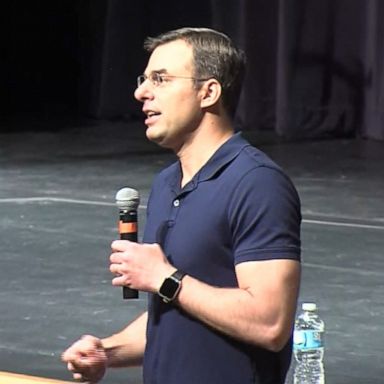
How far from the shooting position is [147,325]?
1901 mm

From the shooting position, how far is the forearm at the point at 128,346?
77.3 inches

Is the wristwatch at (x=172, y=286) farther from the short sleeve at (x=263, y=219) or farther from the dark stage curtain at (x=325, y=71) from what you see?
the dark stage curtain at (x=325, y=71)

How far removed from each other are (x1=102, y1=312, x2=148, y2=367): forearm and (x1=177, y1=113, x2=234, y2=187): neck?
27cm

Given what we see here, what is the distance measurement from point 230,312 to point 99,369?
29 cm

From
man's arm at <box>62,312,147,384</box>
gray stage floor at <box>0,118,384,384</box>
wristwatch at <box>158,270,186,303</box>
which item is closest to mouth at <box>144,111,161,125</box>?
wristwatch at <box>158,270,186,303</box>

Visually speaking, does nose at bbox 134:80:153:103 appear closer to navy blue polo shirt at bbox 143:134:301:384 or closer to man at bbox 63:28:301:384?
man at bbox 63:28:301:384

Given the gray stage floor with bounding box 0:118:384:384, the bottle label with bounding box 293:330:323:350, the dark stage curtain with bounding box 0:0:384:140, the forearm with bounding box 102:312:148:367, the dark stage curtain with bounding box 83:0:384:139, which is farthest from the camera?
the dark stage curtain with bounding box 0:0:384:140

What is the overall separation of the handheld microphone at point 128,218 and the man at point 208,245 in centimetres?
3

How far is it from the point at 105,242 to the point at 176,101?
333 cm

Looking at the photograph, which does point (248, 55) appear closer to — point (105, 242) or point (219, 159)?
point (105, 242)

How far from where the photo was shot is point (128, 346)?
1.99 meters

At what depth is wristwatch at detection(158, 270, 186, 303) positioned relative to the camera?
1747 mm

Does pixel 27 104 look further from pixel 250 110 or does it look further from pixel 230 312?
pixel 230 312

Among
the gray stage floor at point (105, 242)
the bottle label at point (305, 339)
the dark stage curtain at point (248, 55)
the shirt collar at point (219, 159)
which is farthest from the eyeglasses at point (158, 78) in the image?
the dark stage curtain at point (248, 55)
